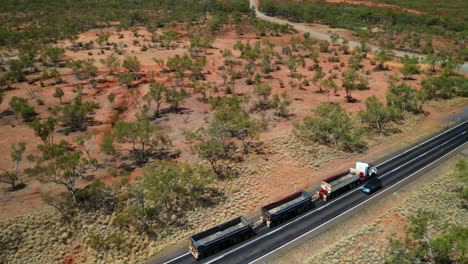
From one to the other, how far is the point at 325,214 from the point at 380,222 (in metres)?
6.28

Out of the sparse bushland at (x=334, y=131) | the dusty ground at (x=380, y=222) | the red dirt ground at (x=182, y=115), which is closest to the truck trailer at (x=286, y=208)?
the red dirt ground at (x=182, y=115)

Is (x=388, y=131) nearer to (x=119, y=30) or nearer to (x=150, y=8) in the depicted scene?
(x=119, y=30)

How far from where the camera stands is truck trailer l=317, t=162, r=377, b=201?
3834 centimetres

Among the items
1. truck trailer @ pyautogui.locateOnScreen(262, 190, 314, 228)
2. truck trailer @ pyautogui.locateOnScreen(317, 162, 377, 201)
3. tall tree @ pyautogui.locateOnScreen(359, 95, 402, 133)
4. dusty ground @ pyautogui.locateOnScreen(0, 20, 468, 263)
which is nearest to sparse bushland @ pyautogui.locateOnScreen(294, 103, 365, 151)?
dusty ground @ pyautogui.locateOnScreen(0, 20, 468, 263)

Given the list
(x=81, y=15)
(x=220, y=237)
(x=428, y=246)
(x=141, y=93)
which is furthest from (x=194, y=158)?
(x=81, y=15)

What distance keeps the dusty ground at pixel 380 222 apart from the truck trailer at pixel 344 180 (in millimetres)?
4023

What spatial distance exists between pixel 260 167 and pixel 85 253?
85.1 feet

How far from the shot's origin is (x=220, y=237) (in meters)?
31.3

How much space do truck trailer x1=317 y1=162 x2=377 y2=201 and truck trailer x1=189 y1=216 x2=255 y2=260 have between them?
11.8m

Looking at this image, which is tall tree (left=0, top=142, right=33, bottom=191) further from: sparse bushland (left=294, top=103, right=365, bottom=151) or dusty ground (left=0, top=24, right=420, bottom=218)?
sparse bushland (left=294, top=103, right=365, bottom=151)

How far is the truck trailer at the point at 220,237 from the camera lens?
30500 mm

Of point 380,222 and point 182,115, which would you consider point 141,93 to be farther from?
point 380,222

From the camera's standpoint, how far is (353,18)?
470 feet

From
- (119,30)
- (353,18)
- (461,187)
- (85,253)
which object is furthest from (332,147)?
(353,18)
